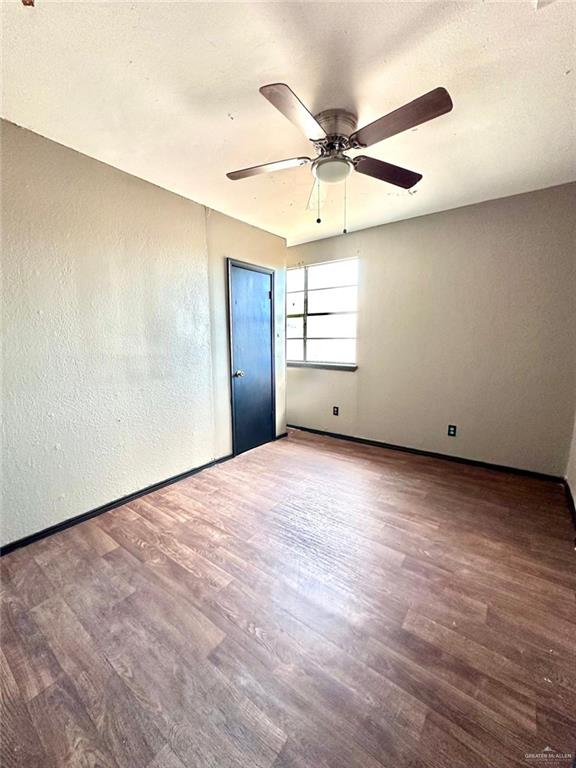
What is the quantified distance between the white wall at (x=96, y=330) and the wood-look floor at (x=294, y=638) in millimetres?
438

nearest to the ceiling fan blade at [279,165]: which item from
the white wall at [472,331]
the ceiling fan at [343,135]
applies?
the ceiling fan at [343,135]

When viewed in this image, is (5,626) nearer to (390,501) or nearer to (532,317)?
(390,501)

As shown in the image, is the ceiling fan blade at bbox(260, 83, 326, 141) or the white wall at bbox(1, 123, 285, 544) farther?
the white wall at bbox(1, 123, 285, 544)

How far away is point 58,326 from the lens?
200cm

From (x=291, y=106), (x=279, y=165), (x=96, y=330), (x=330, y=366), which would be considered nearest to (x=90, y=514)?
(x=96, y=330)

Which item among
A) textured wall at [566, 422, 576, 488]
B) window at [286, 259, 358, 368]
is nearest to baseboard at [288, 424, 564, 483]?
textured wall at [566, 422, 576, 488]

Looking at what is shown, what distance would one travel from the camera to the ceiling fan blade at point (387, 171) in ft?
5.43

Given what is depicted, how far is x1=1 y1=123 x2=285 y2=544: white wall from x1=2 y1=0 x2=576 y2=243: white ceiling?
329 millimetres

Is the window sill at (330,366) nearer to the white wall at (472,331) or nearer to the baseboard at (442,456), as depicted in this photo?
the white wall at (472,331)

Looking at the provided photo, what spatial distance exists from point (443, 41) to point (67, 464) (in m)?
3.13

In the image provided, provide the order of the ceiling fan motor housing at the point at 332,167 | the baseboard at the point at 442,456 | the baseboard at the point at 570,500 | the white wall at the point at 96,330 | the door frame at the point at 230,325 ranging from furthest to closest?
the door frame at the point at 230,325
the baseboard at the point at 442,456
the baseboard at the point at 570,500
the white wall at the point at 96,330
the ceiling fan motor housing at the point at 332,167

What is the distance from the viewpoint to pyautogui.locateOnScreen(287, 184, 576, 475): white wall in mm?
2619

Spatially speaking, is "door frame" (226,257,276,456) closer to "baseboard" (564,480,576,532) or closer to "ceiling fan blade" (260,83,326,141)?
"ceiling fan blade" (260,83,326,141)

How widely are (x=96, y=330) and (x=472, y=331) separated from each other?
3.35 metres
